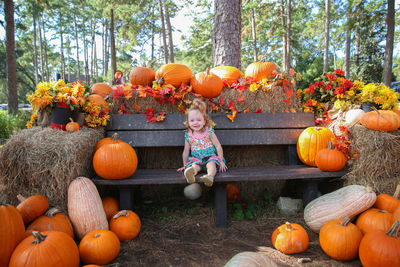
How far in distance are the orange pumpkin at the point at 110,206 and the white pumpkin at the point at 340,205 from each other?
2031 millimetres

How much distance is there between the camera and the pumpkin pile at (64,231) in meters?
1.62

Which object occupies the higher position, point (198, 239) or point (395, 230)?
point (395, 230)

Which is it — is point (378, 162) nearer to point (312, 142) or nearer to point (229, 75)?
point (312, 142)

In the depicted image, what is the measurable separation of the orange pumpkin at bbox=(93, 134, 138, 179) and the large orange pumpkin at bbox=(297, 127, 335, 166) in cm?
208

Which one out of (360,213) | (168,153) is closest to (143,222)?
(168,153)

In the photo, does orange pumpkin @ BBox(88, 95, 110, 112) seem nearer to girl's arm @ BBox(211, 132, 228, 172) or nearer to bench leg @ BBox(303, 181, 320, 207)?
girl's arm @ BBox(211, 132, 228, 172)

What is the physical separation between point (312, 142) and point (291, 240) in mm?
1344

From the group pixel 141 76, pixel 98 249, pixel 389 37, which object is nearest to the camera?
pixel 98 249

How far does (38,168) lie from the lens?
228 cm

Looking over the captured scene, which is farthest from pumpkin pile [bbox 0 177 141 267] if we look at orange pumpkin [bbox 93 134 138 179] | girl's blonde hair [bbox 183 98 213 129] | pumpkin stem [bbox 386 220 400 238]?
pumpkin stem [bbox 386 220 400 238]

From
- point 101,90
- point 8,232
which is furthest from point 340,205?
point 101,90

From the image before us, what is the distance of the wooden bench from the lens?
8.87 ft

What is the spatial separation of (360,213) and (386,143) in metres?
0.86

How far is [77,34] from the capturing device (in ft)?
90.3
